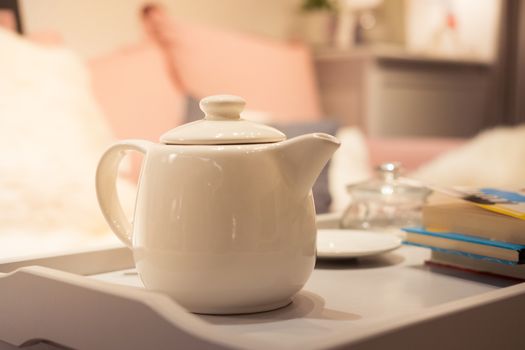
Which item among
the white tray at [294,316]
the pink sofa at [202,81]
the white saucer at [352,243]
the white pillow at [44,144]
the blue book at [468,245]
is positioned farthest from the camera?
the pink sofa at [202,81]

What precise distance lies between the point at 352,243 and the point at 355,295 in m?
0.20

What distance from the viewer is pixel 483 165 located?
1.99 metres

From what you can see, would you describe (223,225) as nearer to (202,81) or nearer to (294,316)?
(294,316)

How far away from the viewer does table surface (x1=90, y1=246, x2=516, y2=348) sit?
22.1 inches

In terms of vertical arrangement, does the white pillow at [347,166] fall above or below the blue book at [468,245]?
below

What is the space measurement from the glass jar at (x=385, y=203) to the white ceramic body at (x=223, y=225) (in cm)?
40

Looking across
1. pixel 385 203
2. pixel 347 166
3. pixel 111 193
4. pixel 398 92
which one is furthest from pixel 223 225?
pixel 398 92

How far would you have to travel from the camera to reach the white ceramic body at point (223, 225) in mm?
569

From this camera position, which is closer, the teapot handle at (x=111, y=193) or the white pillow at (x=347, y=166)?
the teapot handle at (x=111, y=193)

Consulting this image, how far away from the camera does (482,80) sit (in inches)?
131

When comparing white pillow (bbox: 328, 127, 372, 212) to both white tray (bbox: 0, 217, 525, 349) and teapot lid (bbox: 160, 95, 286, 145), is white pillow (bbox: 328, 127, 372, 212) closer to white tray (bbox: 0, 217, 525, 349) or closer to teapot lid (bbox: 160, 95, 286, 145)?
white tray (bbox: 0, 217, 525, 349)

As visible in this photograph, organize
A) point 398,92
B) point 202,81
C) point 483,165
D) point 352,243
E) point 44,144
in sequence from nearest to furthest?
1. point 352,243
2. point 44,144
3. point 483,165
4. point 202,81
5. point 398,92

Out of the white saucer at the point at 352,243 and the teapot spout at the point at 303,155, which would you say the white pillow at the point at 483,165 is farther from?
the teapot spout at the point at 303,155

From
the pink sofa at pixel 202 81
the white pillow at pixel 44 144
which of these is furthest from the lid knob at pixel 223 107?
the pink sofa at pixel 202 81
